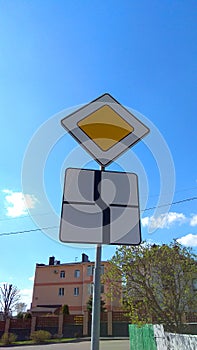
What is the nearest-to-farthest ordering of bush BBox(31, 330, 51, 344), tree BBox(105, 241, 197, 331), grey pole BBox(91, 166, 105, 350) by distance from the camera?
grey pole BBox(91, 166, 105, 350) < tree BBox(105, 241, 197, 331) < bush BBox(31, 330, 51, 344)

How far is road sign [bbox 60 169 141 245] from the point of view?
1520mm

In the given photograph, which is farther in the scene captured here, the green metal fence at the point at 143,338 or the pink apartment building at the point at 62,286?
the pink apartment building at the point at 62,286

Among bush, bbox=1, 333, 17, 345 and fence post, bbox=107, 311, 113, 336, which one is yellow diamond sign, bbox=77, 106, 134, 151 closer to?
bush, bbox=1, 333, 17, 345

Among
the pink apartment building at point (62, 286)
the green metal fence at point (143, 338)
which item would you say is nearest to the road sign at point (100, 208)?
the green metal fence at point (143, 338)

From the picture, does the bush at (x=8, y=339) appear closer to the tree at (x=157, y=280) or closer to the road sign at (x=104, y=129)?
the tree at (x=157, y=280)

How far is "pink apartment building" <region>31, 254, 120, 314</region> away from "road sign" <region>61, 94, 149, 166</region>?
129ft

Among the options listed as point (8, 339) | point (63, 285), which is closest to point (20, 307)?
point (63, 285)

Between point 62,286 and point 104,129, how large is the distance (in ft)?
139

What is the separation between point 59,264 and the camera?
43.0 metres

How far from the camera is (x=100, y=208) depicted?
157 centimetres

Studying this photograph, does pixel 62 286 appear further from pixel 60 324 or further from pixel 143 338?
pixel 143 338

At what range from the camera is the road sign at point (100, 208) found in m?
1.52

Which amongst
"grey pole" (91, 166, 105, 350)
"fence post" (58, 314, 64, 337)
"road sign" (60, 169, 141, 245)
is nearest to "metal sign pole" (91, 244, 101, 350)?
"grey pole" (91, 166, 105, 350)

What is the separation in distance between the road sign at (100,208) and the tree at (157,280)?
278 inches
